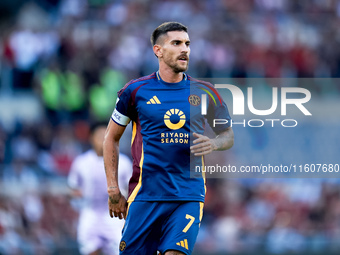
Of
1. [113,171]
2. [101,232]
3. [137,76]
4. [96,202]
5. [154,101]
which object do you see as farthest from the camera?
[137,76]

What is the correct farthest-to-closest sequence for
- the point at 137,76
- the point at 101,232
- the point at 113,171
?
the point at 137,76 → the point at 101,232 → the point at 113,171

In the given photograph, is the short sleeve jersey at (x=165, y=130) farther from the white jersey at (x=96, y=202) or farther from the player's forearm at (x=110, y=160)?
the white jersey at (x=96, y=202)

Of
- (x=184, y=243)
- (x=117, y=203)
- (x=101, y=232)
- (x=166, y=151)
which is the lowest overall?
(x=101, y=232)

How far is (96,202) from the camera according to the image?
10188 mm

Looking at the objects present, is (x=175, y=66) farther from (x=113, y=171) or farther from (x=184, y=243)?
(x=184, y=243)

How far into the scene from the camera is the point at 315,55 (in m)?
17.3

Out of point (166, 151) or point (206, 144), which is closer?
point (206, 144)

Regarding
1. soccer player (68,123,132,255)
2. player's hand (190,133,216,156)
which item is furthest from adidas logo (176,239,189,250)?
soccer player (68,123,132,255)

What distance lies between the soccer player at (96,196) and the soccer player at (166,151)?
3203mm

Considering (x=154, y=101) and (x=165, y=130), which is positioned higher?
(x=154, y=101)

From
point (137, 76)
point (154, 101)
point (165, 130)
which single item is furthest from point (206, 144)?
point (137, 76)

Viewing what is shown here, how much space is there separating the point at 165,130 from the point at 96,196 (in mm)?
3867

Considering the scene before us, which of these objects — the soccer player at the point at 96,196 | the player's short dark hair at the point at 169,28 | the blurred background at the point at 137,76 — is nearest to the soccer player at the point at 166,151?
the player's short dark hair at the point at 169,28

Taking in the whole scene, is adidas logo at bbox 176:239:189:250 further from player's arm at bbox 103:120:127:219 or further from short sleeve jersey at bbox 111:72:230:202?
player's arm at bbox 103:120:127:219
